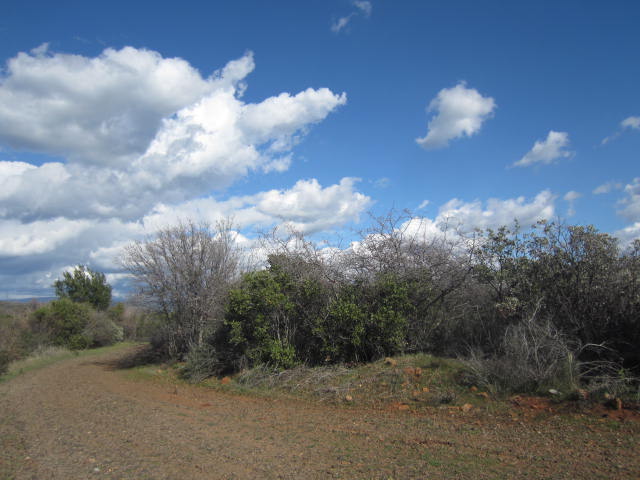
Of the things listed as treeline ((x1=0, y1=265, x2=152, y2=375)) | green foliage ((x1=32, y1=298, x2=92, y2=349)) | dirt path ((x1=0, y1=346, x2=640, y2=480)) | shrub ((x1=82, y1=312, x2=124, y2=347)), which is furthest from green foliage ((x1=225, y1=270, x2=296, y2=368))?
shrub ((x1=82, y1=312, x2=124, y2=347))

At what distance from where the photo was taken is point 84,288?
3722cm

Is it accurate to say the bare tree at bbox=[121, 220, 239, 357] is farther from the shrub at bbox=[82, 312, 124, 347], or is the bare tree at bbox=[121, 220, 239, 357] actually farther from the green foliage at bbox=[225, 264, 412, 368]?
the shrub at bbox=[82, 312, 124, 347]

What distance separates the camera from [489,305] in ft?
37.7

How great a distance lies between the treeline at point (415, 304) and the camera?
8.79m

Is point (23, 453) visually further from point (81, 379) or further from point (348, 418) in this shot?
point (81, 379)

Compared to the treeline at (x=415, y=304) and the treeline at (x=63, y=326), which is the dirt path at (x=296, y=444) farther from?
the treeline at (x=63, y=326)

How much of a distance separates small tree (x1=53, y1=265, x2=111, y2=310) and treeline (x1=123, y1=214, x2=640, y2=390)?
23977 millimetres

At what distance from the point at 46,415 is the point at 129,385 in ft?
14.4

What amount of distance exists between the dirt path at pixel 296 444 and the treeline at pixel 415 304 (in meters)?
2.24

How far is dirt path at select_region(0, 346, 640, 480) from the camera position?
5285 millimetres

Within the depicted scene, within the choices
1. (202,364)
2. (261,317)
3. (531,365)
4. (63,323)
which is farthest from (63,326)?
(531,365)

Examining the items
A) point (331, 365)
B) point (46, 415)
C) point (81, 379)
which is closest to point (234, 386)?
point (331, 365)

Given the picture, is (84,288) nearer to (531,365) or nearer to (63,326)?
(63,326)

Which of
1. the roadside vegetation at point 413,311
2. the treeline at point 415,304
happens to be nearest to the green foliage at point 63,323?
the roadside vegetation at point 413,311
